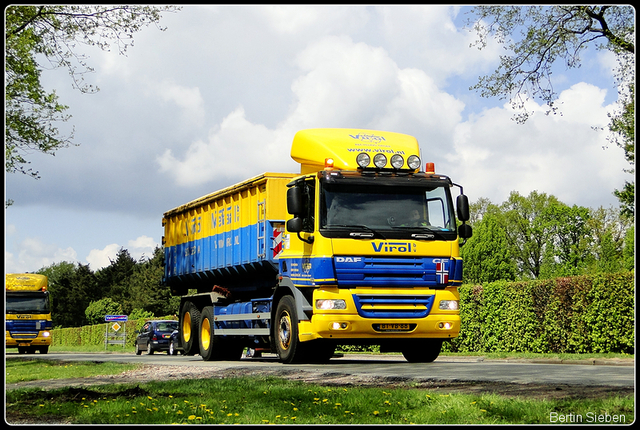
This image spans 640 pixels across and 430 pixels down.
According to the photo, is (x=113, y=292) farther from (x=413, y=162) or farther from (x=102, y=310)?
(x=413, y=162)

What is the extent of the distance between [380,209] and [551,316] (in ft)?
34.7

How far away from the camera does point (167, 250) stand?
2428cm

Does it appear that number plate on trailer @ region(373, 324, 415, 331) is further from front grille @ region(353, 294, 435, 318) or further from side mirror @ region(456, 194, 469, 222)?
side mirror @ region(456, 194, 469, 222)

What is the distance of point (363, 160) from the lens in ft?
49.8

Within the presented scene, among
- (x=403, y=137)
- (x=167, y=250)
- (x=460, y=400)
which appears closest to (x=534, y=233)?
(x=167, y=250)

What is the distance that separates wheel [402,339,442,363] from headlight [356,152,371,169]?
3.71 meters

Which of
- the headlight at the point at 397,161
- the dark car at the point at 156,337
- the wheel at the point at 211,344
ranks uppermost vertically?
the headlight at the point at 397,161

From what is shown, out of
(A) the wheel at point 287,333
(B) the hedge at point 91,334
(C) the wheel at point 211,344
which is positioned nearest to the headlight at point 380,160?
(A) the wheel at point 287,333

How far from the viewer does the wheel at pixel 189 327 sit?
2169 centimetres

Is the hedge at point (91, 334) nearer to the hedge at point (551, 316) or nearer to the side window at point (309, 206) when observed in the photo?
the hedge at point (551, 316)

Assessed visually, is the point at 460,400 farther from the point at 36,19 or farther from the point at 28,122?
the point at 28,122

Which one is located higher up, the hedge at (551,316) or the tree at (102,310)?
the tree at (102,310)

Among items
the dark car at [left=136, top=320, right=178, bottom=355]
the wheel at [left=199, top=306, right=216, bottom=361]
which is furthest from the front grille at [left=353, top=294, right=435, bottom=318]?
the dark car at [left=136, top=320, right=178, bottom=355]

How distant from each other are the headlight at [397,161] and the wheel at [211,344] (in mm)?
7292
